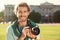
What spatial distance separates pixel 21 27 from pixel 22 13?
5.6 inches

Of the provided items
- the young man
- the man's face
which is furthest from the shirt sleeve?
the man's face

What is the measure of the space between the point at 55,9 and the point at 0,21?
1.93 feet

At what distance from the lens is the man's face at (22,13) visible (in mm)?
1556

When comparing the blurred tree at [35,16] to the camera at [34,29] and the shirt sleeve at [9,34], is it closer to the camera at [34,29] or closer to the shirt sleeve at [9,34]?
the camera at [34,29]

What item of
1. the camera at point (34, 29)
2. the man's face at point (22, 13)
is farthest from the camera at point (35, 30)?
the man's face at point (22, 13)

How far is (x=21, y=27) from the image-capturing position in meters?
1.58

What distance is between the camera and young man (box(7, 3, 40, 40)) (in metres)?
1.56

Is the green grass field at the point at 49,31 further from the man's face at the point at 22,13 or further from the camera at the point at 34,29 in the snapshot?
the man's face at the point at 22,13

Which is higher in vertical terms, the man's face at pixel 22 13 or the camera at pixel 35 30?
the man's face at pixel 22 13

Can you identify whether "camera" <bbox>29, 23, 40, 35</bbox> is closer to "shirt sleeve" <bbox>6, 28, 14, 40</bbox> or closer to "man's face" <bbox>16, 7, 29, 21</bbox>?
"man's face" <bbox>16, 7, 29, 21</bbox>

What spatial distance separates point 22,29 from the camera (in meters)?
1.58

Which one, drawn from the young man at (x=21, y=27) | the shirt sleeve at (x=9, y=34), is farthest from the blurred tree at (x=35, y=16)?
the shirt sleeve at (x=9, y=34)

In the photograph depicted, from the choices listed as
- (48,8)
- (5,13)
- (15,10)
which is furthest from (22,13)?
(48,8)

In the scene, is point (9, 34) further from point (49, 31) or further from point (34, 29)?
point (49, 31)
